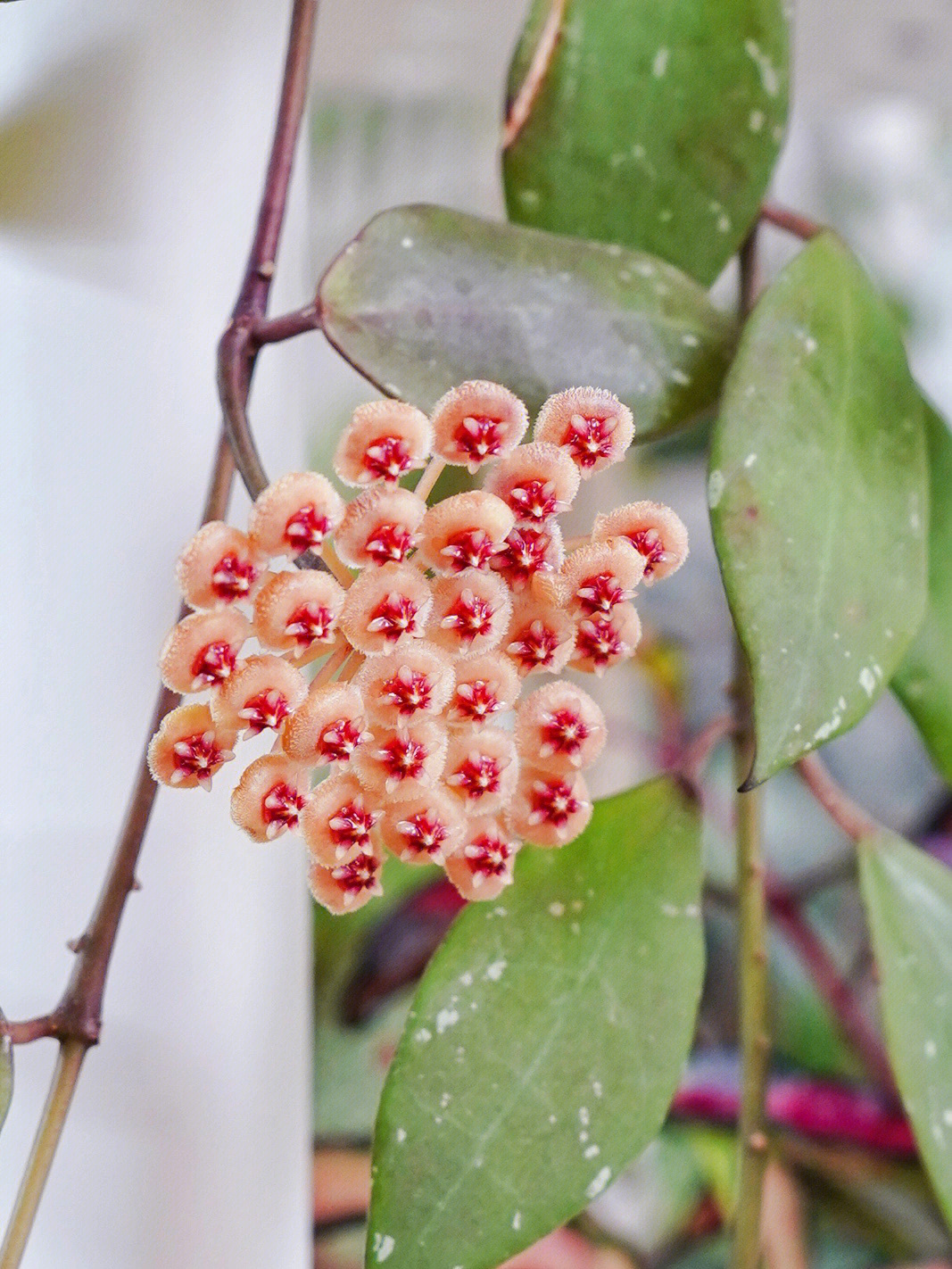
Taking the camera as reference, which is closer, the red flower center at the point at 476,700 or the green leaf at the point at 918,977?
the red flower center at the point at 476,700

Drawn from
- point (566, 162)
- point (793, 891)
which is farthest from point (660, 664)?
point (566, 162)

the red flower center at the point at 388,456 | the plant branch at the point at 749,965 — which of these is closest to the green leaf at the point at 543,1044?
the plant branch at the point at 749,965

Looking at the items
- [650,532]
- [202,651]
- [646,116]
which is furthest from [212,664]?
[646,116]

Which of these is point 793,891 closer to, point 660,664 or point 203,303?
point 660,664

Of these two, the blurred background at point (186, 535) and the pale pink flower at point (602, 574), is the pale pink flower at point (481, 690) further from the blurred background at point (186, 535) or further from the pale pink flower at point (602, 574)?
the blurred background at point (186, 535)

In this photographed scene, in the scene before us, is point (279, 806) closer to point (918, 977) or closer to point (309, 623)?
point (309, 623)
